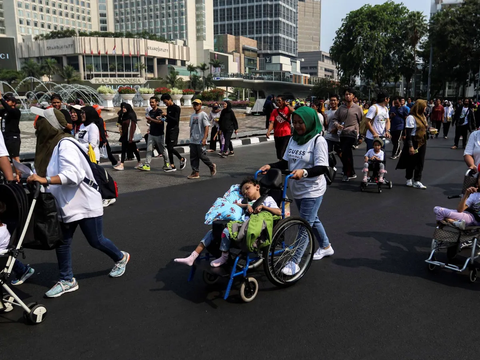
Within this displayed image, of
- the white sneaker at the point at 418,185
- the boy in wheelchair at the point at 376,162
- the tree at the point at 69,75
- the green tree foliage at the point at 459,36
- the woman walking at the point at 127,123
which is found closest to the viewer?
the boy in wheelchair at the point at 376,162

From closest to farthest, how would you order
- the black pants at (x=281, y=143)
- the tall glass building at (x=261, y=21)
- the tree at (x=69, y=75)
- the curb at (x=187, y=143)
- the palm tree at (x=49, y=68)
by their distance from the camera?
1. the black pants at (x=281, y=143)
2. the curb at (x=187, y=143)
3. the tree at (x=69, y=75)
4. the palm tree at (x=49, y=68)
5. the tall glass building at (x=261, y=21)

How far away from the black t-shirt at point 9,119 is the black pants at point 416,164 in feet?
26.5

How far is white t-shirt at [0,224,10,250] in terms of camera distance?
3.21 m

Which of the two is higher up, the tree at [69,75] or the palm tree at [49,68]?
the palm tree at [49,68]

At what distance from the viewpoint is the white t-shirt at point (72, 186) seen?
3.37 meters

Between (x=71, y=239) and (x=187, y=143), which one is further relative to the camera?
(x=187, y=143)

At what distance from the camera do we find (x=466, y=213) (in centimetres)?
392

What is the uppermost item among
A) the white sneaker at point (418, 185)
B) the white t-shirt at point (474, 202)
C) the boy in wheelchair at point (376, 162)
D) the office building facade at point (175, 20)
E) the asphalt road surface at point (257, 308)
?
the office building facade at point (175, 20)

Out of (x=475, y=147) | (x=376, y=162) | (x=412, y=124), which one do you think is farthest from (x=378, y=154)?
(x=475, y=147)

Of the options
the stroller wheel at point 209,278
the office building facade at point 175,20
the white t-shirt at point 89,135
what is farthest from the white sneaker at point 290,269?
the office building facade at point 175,20

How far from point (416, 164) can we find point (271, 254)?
18.5 ft

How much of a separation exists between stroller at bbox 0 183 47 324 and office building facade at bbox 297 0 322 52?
18858 centimetres

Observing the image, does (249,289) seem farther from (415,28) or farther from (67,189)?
(415,28)

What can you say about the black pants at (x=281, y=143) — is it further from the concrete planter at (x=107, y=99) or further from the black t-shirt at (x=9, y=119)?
the concrete planter at (x=107, y=99)
